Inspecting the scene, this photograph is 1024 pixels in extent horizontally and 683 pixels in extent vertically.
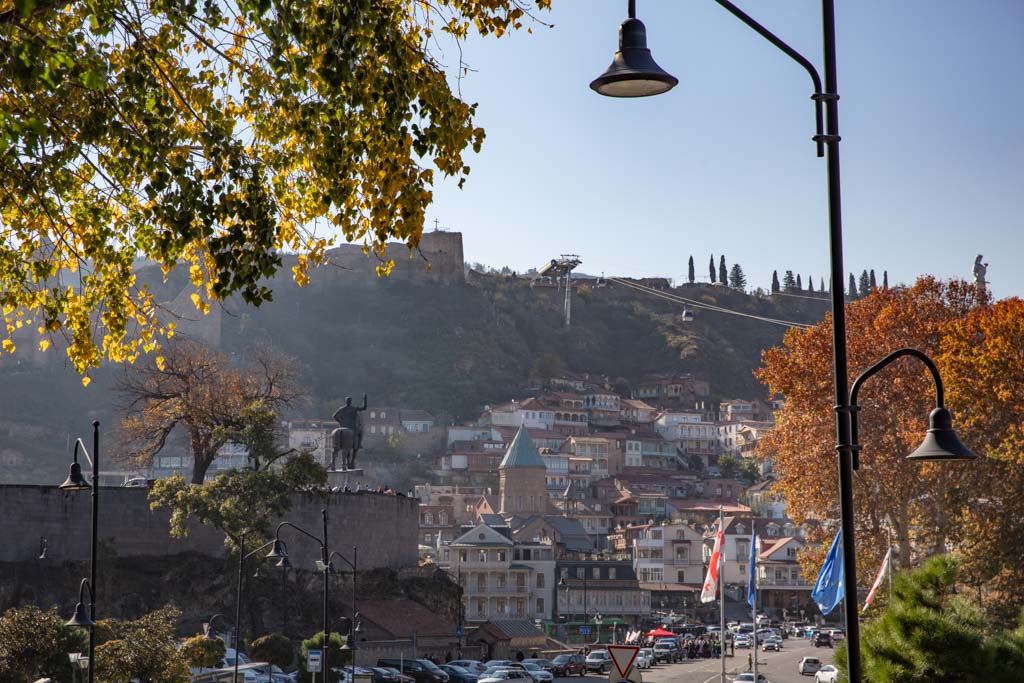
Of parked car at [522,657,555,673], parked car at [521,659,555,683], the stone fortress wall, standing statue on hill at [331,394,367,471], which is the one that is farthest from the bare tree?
parked car at [522,657,555,673]

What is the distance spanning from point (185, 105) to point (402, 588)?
54.3m

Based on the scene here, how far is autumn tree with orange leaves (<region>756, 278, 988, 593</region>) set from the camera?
4022cm

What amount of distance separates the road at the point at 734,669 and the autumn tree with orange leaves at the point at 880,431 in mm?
4831

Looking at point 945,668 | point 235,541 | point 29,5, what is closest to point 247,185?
point 29,5

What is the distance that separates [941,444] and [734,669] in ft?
150

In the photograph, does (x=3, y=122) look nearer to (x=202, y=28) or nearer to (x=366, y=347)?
(x=202, y=28)

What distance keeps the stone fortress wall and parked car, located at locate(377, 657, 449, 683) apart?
6.69 metres

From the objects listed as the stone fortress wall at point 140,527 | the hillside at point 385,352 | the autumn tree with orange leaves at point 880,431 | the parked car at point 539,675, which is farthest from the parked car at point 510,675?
the hillside at point 385,352

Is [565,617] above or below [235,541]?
below

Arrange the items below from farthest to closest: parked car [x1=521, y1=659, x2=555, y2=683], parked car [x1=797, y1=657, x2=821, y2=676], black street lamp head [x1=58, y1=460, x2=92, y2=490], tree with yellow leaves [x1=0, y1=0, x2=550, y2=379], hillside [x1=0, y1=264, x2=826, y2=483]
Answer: hillside [x1=0, y1=264, x2=826, y2=483] → parked car [x1=797, y1=657, x2=821, y2=676] → parked car [x1=521, y1=659, x2=555, y2=683] → black street lamp head [x1=58, y1=460, x2=92, y2=490] → tree with yellow leaves [x1=0, y1=0, x2=550, y2=379]

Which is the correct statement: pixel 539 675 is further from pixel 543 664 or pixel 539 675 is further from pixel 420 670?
pixel 543 664

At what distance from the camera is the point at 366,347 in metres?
171

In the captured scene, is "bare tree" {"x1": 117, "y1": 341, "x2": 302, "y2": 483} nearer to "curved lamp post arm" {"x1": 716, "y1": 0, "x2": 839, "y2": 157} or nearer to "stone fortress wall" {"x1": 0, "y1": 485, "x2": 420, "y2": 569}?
"stone fortress wall" {"x1": 0, "y1": 485, "x2": 420, "y2": 569}

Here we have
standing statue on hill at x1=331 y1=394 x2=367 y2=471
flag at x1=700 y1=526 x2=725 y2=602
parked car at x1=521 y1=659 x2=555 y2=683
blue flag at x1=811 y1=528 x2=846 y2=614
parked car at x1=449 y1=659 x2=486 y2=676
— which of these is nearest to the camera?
blue flag at x1=811 y1=528 x2=846 y2=614
